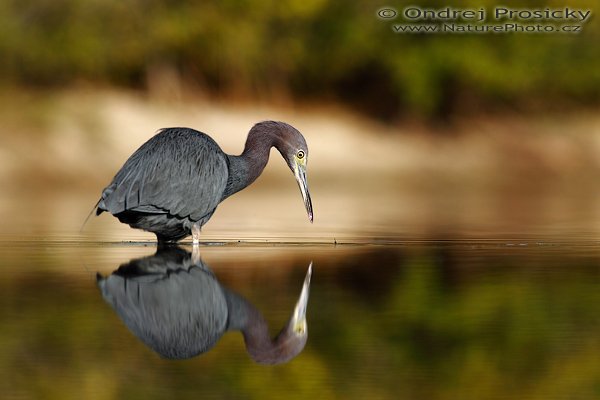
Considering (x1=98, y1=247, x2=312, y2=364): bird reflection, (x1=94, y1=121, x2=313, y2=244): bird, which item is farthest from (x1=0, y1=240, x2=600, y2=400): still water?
(x1=94, y1=121, x2=313, y2=244): bird

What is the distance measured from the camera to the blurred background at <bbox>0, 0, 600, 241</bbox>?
2545cm

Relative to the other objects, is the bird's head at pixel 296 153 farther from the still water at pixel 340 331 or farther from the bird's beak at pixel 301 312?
the bird's beak at pixel 301 312

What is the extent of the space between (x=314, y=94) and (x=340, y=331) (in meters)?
25.5

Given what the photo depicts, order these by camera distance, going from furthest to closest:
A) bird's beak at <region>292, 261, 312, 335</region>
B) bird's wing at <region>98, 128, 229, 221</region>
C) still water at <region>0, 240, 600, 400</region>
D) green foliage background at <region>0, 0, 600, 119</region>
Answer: green foliage background at <region>0, 0, 600, 119</region>
bird's wing at <region>98, 128, 229, 221</region>
bird's beak at <region>292, 261, 312, 335</region>
still water at <region>0, 240, 600, 400</region>

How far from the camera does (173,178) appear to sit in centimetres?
987

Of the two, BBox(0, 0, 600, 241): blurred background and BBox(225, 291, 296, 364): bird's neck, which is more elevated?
BBox(0, 0, 600, 241): blurred background

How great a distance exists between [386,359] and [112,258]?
4195 millimetres

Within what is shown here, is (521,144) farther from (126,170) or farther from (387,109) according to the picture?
(126,170)

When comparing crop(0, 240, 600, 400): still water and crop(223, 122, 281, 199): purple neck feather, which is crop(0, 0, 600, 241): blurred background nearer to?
crop(223, 122, 281, 199): purple neck feather

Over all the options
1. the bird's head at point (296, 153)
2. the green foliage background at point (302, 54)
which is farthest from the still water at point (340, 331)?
the green foliage background at point (302, 54)

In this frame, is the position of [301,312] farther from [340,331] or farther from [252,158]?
[252,158]

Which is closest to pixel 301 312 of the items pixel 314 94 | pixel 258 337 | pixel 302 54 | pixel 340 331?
pixel 340 331

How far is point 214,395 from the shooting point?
193 inches

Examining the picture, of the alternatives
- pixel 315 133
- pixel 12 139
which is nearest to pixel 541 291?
pixel 12 139
